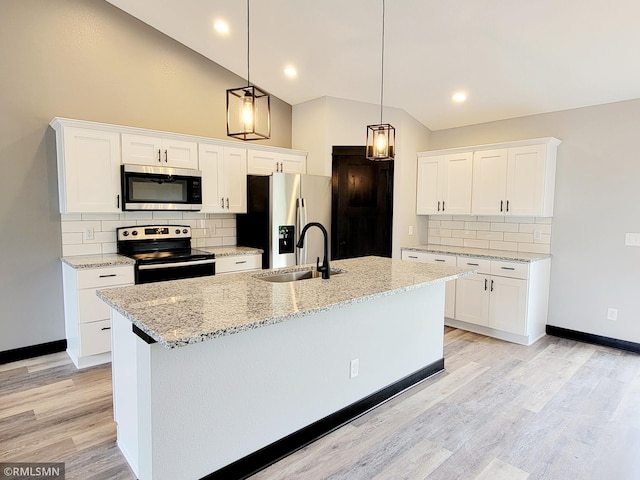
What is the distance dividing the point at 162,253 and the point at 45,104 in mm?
1685

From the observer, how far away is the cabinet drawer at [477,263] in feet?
13.7

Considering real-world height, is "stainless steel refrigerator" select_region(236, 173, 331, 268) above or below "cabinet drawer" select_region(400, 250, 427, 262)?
above

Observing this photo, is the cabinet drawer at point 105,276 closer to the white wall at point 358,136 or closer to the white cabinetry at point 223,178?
the white cabinetry at point 223,178

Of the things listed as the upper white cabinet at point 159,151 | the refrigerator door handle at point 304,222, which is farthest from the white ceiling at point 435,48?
the refrigerator door handle at point 304,222

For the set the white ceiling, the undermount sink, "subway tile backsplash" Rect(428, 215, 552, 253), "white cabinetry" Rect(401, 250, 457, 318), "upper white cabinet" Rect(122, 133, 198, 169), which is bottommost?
"white cabinetry" Rect(401, 250, 457, 318)

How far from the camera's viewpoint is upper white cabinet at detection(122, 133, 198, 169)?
3.64 meters

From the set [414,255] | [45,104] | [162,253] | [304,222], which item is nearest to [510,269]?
[414,255]

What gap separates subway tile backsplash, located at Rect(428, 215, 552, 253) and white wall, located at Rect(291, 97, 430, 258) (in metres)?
0.49

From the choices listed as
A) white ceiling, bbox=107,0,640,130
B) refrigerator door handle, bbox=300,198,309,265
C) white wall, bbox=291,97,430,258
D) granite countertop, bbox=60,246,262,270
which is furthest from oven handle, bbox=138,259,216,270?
white ceiling, bbox=107,0,640,130

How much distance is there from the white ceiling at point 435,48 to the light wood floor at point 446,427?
2.69m

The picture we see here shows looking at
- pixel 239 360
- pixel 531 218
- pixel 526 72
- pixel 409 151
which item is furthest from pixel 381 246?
pixel 239 360

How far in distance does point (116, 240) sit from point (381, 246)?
304cm

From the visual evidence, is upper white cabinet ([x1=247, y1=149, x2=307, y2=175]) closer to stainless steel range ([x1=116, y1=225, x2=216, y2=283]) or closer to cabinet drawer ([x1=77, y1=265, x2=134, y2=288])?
stainless steel range ([x1=116, y1=225, x2=216, y2=283])

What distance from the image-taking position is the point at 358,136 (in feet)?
15.7
